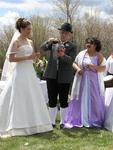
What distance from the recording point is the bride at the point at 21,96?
7.11 metres

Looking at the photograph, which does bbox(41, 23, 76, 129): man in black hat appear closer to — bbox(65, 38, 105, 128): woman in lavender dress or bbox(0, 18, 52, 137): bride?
bbox(65, 38, 105, 128): woman in lavender dress

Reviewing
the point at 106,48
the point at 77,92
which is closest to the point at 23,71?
the point at 77,92

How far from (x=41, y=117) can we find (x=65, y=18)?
19.9 m

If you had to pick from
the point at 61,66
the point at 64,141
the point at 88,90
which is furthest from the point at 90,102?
the point at 64,141

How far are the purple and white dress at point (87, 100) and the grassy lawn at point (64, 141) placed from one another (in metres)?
0.51

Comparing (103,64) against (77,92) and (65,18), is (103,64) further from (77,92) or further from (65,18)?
(65,18)

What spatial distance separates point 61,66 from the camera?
308 inches

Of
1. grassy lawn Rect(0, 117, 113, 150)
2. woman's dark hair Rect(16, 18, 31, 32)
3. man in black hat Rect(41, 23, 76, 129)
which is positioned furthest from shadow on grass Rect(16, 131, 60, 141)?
woman's dark hair Rect(16, 18, 31, 32)

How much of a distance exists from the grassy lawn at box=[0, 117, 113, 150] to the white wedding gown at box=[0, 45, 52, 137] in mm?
220

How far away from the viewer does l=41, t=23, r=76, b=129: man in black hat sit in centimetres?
770

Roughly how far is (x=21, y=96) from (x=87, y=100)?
155cm

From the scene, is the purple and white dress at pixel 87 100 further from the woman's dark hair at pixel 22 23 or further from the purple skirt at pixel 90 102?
the woman's dark hair at pixel 22 23

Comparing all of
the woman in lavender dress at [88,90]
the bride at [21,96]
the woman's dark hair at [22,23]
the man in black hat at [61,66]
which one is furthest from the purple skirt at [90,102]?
the woman's dark hair at [22,23]

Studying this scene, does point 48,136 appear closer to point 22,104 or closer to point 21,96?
point 22,104
